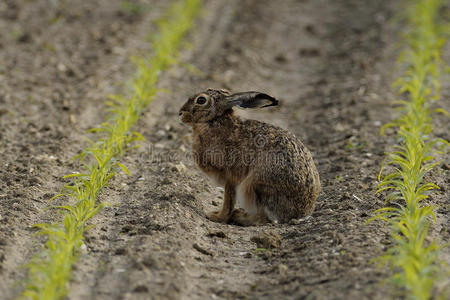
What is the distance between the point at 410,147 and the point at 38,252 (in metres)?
3.61

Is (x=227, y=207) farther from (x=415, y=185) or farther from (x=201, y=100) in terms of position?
(x=415, y=185)

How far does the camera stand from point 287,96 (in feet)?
31.1

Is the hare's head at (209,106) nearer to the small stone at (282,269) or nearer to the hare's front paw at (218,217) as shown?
the hare's front paw at (218,217)

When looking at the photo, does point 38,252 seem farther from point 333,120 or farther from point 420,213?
point 333,120

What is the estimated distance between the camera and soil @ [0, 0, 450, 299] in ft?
14.4

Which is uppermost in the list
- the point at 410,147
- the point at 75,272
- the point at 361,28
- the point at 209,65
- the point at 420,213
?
the point at 361,28

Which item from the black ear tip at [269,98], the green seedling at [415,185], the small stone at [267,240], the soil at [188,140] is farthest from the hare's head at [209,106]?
the green seedling at [415,185]

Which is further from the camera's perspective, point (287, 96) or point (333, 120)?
point (287, 96)

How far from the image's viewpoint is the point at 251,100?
5.64 meters

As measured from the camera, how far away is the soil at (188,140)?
4.39 m

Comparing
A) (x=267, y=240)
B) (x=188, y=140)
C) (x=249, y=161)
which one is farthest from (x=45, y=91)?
(x=267, y=240)

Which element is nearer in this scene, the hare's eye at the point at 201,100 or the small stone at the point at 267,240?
the small stone at the point at 267,240

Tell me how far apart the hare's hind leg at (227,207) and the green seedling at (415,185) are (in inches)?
53.2

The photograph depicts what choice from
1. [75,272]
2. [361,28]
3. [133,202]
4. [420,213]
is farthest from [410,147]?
[361,28]
